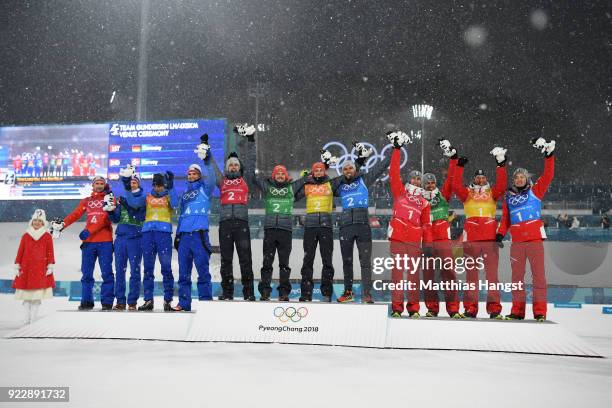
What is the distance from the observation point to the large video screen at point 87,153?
1808 centimetres

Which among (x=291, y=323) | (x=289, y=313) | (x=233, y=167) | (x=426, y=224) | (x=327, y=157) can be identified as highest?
(x=327, y=157)

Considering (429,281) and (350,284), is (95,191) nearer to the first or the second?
(350,284)

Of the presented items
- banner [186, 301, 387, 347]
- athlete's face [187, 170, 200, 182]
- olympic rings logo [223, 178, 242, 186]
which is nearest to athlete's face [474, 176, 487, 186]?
banner [186, 301, 387, 347]

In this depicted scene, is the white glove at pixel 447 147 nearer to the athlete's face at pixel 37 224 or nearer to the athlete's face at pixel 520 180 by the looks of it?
the athlete's face at pixel 520 180

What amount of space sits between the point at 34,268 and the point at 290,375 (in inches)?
217

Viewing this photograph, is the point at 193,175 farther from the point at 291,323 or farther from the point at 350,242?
the point at 291,323

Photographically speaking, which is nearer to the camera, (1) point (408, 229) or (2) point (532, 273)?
(2) point (532, 273)

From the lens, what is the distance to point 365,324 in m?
6.90

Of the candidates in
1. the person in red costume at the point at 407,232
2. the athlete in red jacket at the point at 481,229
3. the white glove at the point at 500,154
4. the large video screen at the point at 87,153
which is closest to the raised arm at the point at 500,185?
the athlete in red jacket at the point at 481,229

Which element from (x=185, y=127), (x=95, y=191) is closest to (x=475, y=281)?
(x=95, y=191)

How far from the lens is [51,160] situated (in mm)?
19500

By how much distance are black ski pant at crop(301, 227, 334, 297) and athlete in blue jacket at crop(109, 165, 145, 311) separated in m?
2.49

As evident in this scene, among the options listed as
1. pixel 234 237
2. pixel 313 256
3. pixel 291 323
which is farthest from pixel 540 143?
pixel 234 237

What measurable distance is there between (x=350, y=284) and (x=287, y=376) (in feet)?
8.20
